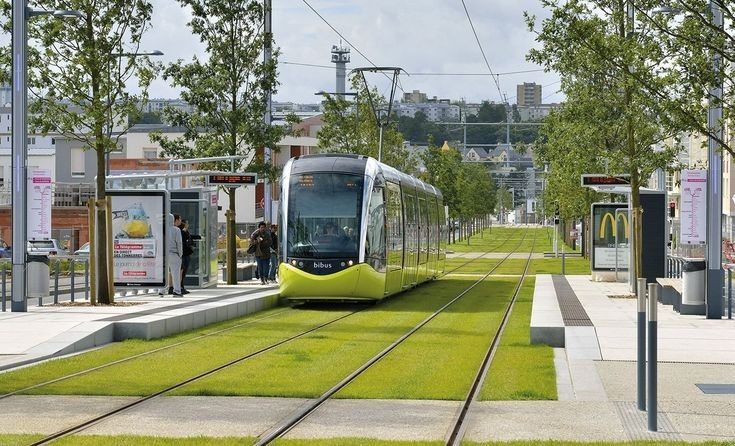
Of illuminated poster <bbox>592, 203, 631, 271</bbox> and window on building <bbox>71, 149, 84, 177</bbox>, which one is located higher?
window on building <bbox>71, 149, 84, 177</bbox>

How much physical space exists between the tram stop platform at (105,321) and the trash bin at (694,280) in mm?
8381

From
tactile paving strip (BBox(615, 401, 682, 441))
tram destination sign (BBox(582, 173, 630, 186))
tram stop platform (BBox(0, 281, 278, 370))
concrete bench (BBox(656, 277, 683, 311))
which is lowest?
tactile paving strip (BBox(615, 401, 682, 441))

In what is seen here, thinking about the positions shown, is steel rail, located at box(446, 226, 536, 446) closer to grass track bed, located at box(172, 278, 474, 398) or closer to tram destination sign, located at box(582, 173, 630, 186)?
grass track bed, located at box(172, 278, 474, 398)

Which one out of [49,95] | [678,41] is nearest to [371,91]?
[49,95]

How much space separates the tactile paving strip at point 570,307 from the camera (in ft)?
67.6

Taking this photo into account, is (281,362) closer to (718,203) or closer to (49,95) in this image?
(718,203)

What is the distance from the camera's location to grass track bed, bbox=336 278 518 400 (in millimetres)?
13453

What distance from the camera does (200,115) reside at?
3638cm

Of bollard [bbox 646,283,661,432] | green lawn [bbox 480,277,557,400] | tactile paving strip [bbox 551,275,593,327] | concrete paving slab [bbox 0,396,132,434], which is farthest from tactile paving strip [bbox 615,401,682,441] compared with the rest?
tactile paving strip [bbox 551,275,593,327]

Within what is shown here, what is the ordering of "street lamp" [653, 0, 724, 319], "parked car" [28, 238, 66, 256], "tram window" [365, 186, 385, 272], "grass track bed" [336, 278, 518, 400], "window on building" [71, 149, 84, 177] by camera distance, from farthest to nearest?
1. "window on building" [71, 149, 84, 177]
2. "parked car" [28, 238, 66, 256]
3. "tram window" [365, 186, 385, 272]
4. "street lamp" [653, 0, 724, 319]
5. "grass track bed" [336, 278, 518, 400]

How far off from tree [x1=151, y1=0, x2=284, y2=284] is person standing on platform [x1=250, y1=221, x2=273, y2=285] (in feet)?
3.09

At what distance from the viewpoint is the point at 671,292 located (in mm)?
26172

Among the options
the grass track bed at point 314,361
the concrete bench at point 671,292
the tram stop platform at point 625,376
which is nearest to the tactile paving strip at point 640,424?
the tram stop platform at point 625,376

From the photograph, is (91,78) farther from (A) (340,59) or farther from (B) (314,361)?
(A) (340,59)
